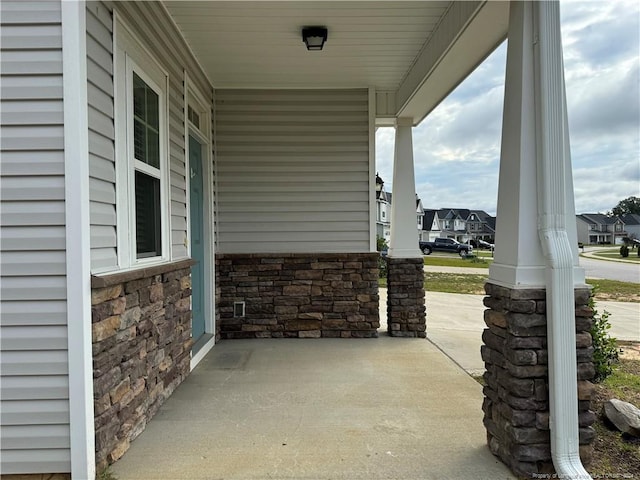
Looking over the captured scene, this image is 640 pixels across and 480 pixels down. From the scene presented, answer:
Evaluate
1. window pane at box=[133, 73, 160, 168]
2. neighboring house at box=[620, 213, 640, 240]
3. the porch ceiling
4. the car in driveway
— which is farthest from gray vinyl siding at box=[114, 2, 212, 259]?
neighboring house at box=[620, 213, 640, 240]

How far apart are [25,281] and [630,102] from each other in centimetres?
508

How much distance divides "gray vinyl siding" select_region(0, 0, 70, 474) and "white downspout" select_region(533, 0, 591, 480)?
243 centimetres

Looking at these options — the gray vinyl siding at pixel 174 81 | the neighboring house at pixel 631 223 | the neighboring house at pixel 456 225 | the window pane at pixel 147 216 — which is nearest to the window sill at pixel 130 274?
the window pane at pixel 147 216

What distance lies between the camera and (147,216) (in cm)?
284

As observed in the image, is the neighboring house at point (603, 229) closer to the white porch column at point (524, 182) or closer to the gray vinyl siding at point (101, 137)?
the white porch column at point (524, 182)

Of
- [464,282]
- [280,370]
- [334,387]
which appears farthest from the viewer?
[464,282]

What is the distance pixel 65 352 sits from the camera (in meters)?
1.93

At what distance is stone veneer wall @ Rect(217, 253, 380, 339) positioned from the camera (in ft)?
16.1

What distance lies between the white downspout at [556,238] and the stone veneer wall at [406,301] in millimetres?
3061

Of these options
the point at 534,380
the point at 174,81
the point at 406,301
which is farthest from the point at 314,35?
the point at 406,301

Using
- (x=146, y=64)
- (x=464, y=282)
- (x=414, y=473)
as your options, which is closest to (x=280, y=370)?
(x=414, y=473)

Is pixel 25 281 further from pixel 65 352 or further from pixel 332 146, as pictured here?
pixel 332 146

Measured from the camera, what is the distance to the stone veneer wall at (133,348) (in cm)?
204

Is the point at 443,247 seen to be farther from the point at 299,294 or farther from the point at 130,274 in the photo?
the point at 130,274
